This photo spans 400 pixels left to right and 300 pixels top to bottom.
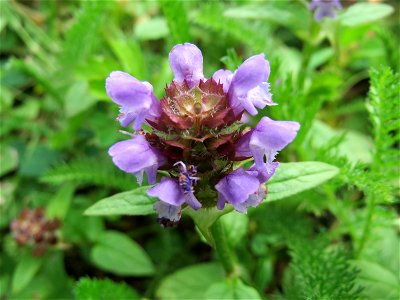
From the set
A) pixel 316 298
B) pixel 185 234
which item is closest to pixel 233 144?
pixel 316 298

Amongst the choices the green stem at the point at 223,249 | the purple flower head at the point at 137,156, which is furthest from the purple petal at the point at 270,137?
the green stem at the point at 223,249

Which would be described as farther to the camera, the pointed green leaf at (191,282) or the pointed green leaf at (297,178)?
the pointed green leaf at (191,282)

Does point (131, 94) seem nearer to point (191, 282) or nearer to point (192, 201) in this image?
point (192, 201)

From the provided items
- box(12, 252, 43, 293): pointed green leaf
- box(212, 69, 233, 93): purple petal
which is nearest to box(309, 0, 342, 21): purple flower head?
box(212, 69, 233, 93): purple petal

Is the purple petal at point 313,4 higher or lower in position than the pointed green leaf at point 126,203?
higher

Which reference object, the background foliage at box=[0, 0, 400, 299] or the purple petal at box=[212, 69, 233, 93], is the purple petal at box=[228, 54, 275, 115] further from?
the background foliage at box=[0, 0, 400, 299]

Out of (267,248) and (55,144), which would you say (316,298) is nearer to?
(267,248)

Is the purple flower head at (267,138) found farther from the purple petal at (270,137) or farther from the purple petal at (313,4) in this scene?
the purple petal at (313,4)
